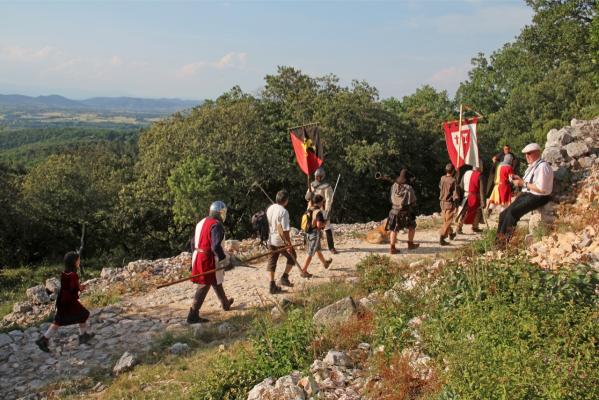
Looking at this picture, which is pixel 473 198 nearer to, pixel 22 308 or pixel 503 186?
pixel 503 186

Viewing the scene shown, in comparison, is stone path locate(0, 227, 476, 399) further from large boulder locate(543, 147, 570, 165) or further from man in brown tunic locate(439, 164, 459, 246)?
large boulder locate(543, 147, 570, 165)

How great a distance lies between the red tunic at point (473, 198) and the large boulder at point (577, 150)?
76.9 inches

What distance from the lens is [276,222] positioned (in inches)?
344

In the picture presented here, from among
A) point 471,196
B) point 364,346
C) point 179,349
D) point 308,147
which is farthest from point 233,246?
point 364,346

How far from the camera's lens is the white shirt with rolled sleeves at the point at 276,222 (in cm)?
866

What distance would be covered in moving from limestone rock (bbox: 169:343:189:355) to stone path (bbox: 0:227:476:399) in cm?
64

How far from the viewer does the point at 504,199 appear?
1009cm

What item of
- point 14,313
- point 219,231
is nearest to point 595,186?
point 219,231

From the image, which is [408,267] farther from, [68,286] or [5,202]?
[5,202]

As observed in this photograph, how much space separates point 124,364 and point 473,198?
25.8 feet

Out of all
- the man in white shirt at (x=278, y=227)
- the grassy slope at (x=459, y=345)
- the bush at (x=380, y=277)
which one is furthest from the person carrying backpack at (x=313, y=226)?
the grassy slope at (x=459, y=345)

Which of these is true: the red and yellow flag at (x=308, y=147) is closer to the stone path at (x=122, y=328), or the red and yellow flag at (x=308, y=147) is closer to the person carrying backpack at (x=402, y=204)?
the stone path at (x=122, y=328)

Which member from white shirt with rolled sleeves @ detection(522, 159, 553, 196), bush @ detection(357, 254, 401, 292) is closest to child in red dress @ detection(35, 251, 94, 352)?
bush @ detection(357, 254, 401, 292)

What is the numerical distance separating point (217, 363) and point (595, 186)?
6607 mm
